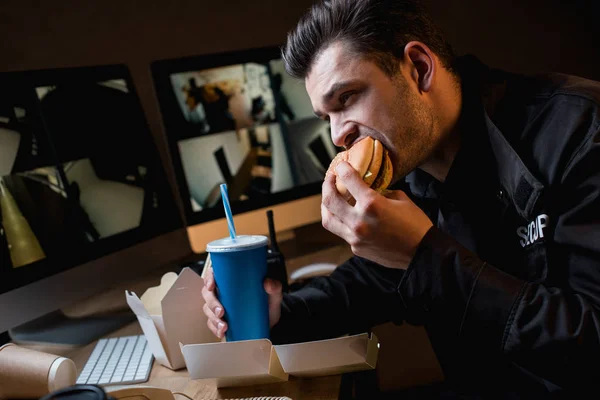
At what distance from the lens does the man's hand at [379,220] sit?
83 centimetres

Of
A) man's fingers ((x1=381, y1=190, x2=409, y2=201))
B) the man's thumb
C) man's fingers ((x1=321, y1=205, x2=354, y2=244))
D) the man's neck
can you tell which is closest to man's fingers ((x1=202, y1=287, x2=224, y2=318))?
the man's thumb

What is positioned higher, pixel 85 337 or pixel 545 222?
pixel 545 222

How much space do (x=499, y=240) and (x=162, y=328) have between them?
703mm

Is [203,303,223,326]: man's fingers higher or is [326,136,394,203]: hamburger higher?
[326,136,394,203]: hamburger

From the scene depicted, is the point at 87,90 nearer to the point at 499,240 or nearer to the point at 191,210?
the point at 191,210

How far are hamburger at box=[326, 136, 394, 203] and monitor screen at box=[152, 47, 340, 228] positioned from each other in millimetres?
765

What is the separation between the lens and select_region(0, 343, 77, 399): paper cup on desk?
2.85 ft

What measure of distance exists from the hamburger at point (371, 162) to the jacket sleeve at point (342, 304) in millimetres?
307

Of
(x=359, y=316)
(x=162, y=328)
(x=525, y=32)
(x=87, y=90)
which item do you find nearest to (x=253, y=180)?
(x=87, y=90)

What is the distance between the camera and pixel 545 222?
877mm

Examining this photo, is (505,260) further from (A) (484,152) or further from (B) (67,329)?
(B) (67,329)

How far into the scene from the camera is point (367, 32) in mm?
1089

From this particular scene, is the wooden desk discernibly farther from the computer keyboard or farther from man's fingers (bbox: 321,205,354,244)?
man's fingers (bbox: 321,205,354,244)

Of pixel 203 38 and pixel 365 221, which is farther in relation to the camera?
pixel 203 38
